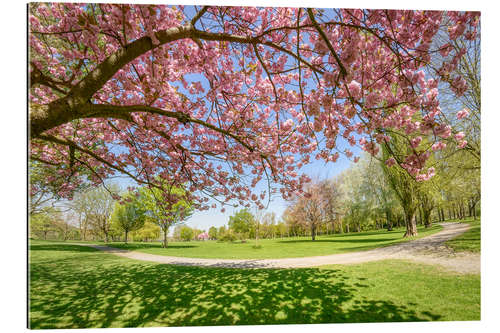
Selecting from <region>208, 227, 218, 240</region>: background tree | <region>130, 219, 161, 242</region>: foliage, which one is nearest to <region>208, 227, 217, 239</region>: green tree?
<region>208, 227, 218, 240</region>: background tree

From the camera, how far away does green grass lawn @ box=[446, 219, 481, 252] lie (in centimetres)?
277

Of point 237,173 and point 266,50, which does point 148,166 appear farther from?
point 266,50

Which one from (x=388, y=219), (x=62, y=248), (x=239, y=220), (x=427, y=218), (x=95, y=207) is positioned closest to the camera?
(x=62, y=248)

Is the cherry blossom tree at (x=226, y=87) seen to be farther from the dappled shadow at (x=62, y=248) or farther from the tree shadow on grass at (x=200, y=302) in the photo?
the tree shadow on grass at (x=200, y=302)

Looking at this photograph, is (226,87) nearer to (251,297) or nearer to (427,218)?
(251,297)

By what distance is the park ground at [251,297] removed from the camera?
2125 mm

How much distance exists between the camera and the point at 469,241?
9.75ft

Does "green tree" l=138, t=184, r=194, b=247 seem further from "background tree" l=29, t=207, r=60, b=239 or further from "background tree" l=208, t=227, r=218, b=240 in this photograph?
"background tree" l=29, t=207, r=60, b=239

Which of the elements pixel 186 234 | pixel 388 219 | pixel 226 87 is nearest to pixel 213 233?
pixel 186 234

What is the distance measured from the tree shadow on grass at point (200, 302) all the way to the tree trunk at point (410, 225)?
3.06m

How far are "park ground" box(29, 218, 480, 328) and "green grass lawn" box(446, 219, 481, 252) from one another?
0.07ft

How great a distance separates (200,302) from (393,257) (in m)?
3.09
